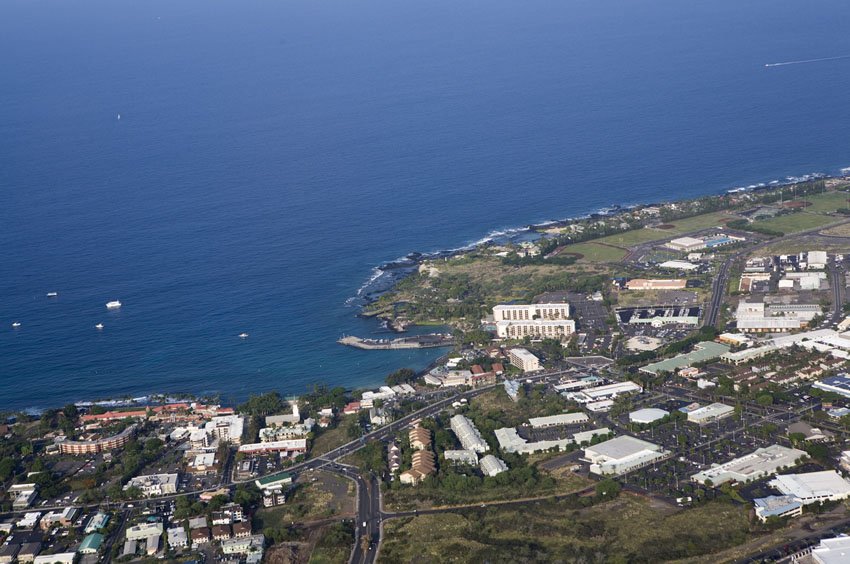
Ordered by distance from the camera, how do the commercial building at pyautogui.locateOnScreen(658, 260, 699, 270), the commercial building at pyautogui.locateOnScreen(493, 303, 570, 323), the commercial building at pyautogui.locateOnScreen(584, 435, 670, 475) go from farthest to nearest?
the commercial building at pyautogui.locateOnScreen(658, 260, 699, 270), the commercial building at pyautogui.locateOnScreen(493, 303, 570, 323), the commercial building at pyautogui.locateOnScreen(584, 435, 670, 475)

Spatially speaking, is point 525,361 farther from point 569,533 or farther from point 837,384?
point 569,533

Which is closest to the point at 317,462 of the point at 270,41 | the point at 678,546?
the point at 678,546

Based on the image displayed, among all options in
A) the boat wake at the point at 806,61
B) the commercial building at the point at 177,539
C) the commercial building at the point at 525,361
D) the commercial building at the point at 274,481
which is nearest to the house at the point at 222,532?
the commercial building at the point at 177,539

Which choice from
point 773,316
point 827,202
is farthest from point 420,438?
point 827,202

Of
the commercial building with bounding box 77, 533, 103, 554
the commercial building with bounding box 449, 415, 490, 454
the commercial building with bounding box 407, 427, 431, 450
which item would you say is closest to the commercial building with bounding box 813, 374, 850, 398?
the commercial building with bounding box 449, 415, 490, 454

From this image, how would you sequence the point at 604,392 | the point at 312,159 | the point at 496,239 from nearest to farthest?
the point at 604,392 → the point at 496,239 → the point at 312,159

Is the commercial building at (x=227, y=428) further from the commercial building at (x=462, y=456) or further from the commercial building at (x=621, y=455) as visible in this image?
the commercial building at (x=621, y=455)

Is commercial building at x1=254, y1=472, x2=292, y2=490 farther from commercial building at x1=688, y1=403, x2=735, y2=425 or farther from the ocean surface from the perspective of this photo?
commercial building at x1=688, y1=403, x2=735, y2=425
